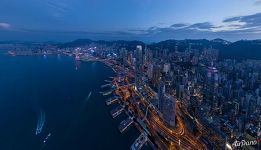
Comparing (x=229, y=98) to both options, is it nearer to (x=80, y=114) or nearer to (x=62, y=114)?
(x=80, y=114)

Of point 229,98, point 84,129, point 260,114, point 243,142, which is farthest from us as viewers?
point 229,98

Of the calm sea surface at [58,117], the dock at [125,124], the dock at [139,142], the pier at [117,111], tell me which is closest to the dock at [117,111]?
the pier at [117,111]

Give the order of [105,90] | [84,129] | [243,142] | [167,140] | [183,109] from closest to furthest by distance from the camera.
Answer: [243,142]
[167,140]
[84,129]
[183,109]
[105,90]

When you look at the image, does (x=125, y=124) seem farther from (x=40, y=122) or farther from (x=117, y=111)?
(x=40, y=122)

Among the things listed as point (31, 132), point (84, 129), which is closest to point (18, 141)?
point (31, 132)

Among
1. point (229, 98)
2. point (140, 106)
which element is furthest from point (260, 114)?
point (140, 106)

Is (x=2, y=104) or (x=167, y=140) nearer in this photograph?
(x=167, y=140)

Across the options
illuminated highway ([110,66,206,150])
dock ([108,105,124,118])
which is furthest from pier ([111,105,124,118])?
illuminated highway ([110,66,206,150])
